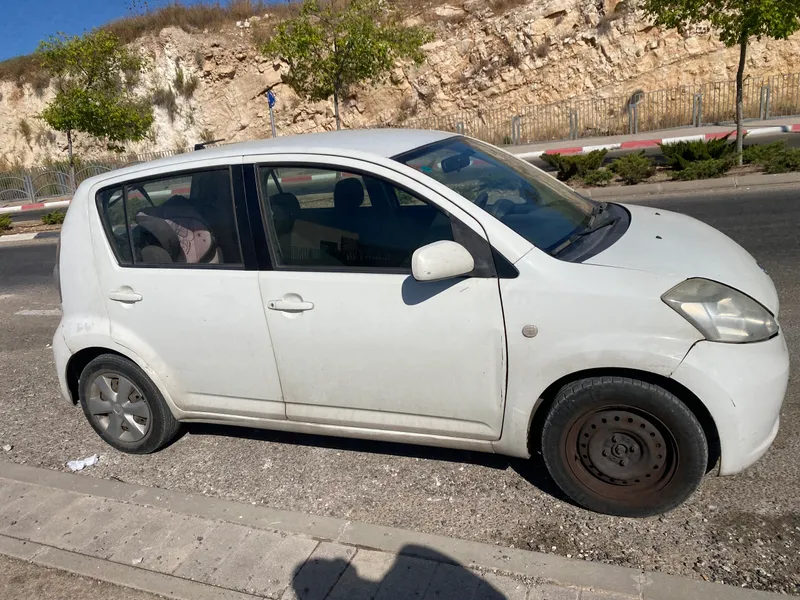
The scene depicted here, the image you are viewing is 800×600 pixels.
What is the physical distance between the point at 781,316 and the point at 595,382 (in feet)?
10.6

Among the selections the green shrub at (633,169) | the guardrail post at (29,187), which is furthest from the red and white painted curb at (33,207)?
the green shrub at (633,169)

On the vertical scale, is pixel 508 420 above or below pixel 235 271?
below

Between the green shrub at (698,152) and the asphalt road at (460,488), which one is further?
the green shrub at (698,152)

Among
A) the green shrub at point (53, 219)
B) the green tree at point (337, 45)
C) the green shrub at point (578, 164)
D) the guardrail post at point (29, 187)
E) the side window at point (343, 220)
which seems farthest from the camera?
the guardrail post at point (29, 187)

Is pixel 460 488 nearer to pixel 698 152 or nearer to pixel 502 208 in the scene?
pixel 502 208

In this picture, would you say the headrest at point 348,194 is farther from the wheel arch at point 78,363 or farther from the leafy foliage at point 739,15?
the leafy foliage at point 739,15

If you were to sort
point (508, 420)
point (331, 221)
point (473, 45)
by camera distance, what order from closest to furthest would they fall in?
point (508, 420) → point (331, 221) → point (473, 45)

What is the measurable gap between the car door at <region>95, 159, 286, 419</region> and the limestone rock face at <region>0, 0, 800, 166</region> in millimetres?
26667

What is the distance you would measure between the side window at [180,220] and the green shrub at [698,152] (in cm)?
1065

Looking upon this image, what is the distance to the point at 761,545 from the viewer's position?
9.84 ft

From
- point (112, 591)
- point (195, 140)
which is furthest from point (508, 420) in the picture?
point (195, 140)

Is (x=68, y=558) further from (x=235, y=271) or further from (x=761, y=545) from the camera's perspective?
(x=761, y=545)

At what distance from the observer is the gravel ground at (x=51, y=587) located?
3.14 m

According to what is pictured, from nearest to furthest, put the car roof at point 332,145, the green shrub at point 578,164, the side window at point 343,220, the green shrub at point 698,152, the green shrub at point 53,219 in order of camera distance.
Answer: the side window at point 343,220 < the car roof at point 332,145 < the green shrub at point 698,152 < the green shrub at point 578,164 < the green shrub at point 53,219
